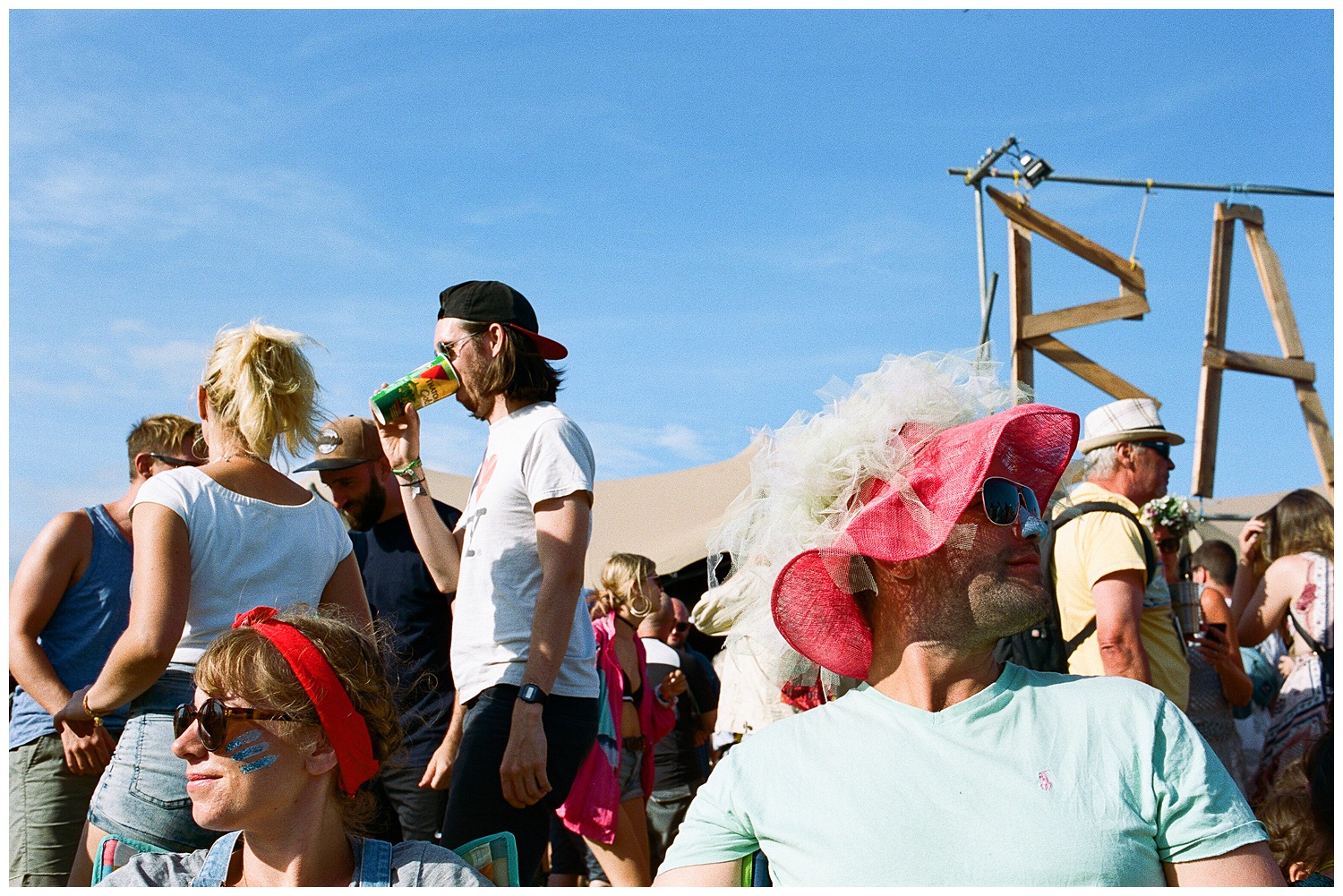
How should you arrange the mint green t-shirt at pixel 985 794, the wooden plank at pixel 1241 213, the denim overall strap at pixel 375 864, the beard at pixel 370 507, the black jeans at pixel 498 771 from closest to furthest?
the mint green t-shirt at pixel 985 794
the denim overall strap at pixel 375 864
the black jeans at pixel 498 771
the beard at pixel 370 507
the wooden plank at pixel 1241 213

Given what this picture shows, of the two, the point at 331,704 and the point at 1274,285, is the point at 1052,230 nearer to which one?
the point at 1274,285

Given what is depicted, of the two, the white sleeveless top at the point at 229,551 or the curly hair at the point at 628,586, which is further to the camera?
the curly hair at the point at 628,586

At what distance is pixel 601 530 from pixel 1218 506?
7.02 metres

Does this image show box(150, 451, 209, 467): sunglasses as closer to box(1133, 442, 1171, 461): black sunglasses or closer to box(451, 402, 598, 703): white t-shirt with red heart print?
box(451, 402, 598, 703): white t-shirt with red heart print

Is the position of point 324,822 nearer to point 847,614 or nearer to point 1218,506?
point 847,614

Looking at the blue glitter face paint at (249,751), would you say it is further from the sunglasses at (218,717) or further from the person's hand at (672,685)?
the person's hand at (672,685)

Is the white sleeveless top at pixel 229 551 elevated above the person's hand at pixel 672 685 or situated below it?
above

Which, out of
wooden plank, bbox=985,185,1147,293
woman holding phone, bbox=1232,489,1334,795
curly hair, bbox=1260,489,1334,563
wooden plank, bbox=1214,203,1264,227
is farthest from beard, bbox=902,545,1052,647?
wooden plank, bbox=1214,203,1264,227

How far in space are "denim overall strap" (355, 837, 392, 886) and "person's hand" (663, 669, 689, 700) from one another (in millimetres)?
3969

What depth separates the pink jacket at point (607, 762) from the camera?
3756mm

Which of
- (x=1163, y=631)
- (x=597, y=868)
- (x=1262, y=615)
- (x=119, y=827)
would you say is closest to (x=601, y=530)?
(x=597, y=868)

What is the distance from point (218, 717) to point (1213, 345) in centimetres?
545

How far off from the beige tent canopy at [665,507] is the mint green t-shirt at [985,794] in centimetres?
845

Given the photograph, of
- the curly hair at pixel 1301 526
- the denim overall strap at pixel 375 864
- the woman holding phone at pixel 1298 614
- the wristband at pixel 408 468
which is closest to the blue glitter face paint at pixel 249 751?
the denim overall strap at pixel 375 864
